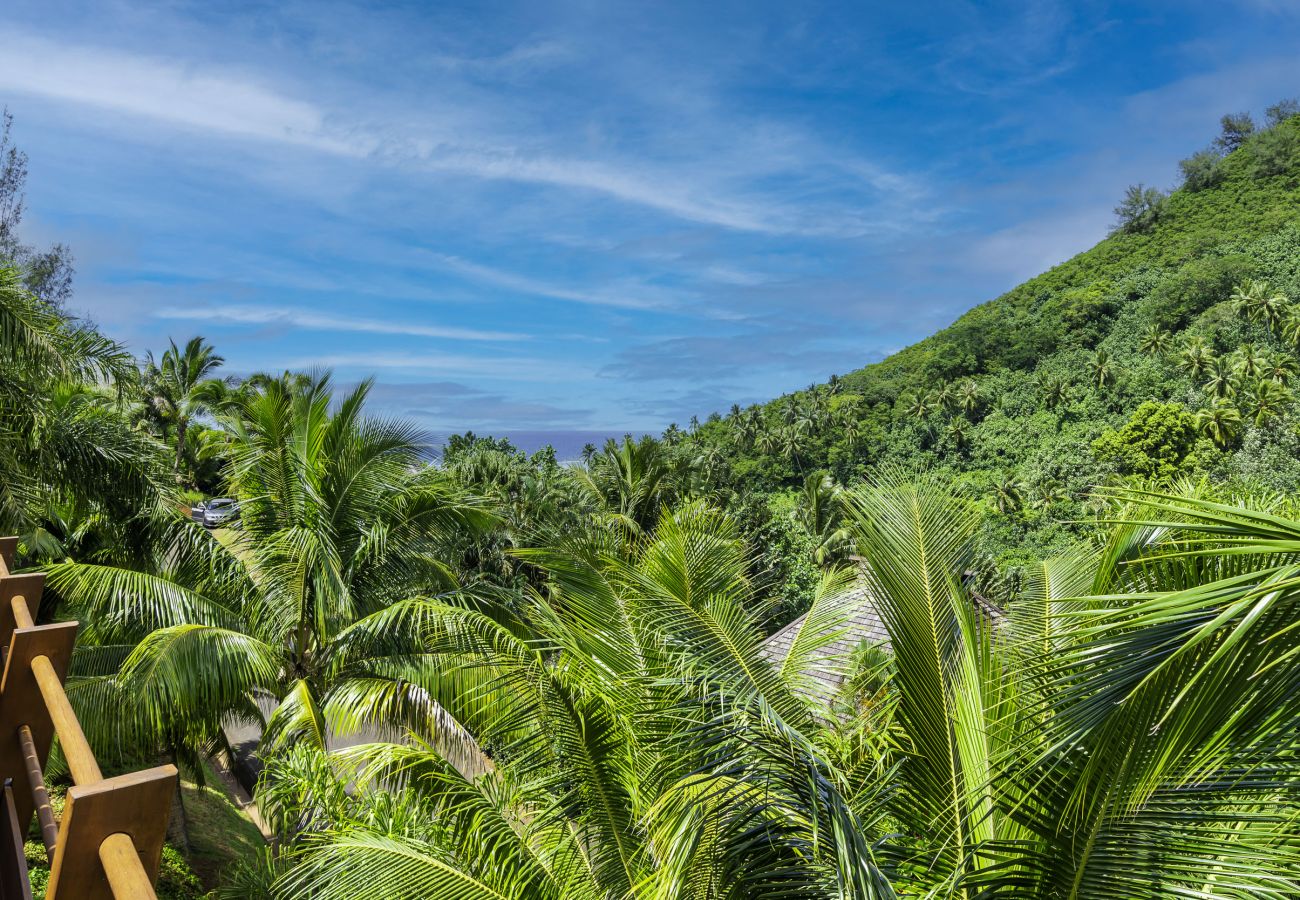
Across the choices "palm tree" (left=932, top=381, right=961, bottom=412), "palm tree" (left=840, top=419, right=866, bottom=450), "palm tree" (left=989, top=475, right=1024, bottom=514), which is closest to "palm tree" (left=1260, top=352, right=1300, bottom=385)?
"palm tree" (left=989, top=475, right=1024, bottom=514)

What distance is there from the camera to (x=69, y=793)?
1092 millimetres

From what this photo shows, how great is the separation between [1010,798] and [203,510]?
107 feet

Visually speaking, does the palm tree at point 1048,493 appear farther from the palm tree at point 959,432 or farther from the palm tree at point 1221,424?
the palm tree at point 959,432

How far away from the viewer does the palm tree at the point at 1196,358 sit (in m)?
53.8

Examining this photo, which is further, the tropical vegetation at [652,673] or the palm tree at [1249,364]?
the palm tree at [1249,364]

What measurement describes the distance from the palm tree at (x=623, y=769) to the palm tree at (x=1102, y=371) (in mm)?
63498

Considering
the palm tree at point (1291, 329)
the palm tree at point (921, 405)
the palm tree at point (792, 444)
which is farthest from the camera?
the palm tree at point (921, 405)

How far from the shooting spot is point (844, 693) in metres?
4.88

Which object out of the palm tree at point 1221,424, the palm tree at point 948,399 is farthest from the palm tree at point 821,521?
the palm tree at point 948,399

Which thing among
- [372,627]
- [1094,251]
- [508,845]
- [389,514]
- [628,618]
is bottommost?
[508,845]

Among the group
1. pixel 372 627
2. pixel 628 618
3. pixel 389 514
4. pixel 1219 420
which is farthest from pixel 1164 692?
pixel 1219 420

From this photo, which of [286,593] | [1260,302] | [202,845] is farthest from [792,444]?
[286,593]

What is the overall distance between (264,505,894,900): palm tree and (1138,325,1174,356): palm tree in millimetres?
67264

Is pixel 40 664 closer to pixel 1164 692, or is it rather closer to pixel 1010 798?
pixel 1164 692
